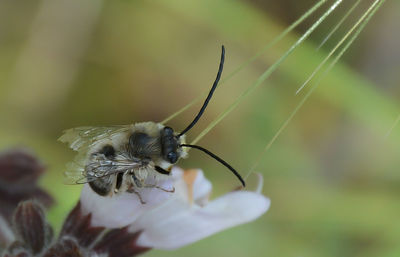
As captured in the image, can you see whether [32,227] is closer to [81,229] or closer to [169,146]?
[81,229]

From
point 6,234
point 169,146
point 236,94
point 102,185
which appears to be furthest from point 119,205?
point 236,94

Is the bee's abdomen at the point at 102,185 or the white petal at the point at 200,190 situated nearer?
the bee's abdomen at the point at 102,185

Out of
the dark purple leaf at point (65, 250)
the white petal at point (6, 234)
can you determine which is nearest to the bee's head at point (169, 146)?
the dark purple leaf at point (65, 250)

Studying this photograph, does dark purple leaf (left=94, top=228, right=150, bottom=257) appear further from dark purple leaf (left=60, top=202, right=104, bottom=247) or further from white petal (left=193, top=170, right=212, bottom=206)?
white petal (left=193, top=170, right=212, bottom=206)

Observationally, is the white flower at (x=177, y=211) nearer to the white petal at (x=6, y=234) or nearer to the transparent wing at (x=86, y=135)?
the transparent wing at (x=86, y=135)

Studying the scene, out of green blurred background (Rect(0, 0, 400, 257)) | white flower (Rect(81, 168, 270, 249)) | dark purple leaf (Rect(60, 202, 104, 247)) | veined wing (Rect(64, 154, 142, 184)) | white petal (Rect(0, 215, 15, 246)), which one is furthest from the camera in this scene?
green blurred background (Rect(0, 0, 400, 257))

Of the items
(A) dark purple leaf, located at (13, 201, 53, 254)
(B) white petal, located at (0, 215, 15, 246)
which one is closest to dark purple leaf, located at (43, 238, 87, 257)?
(A) dark purple leaf, located at (13, 201, 53, 254)

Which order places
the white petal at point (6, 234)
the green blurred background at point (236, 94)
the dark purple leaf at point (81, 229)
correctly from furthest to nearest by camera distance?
the green blurred background at point (236, 94)
the white petal at point (6, 234)
the dark purple leaf at point (81, 229)
